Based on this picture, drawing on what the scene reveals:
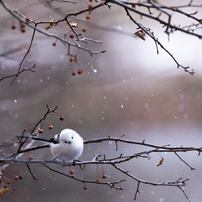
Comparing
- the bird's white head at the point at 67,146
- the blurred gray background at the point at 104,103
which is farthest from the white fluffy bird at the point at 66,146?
the blurred gray background at the point at 104,103

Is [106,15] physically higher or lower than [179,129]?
higher

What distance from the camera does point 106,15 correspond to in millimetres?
2309

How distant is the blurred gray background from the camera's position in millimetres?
2016

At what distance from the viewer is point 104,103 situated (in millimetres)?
2543

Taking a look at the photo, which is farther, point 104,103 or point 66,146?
point 104,103

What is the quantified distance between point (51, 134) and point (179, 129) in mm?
1442

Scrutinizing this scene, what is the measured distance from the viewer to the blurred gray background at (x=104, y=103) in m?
2.02

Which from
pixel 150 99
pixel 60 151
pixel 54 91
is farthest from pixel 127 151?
pixel 60 151

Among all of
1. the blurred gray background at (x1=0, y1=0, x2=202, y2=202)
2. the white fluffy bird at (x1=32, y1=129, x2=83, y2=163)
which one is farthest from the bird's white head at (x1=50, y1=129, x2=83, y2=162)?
the blurred gray background at (x1=0, y1=0, x2=202, y2=202)

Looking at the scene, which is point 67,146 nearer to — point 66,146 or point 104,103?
point 66,146

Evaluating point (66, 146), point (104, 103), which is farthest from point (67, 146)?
point (104, 103)

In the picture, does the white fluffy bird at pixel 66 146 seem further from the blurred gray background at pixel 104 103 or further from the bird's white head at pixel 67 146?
the blurred gray background at pixel 104 103

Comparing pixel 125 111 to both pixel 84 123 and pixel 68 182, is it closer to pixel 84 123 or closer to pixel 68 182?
pixel 84 123

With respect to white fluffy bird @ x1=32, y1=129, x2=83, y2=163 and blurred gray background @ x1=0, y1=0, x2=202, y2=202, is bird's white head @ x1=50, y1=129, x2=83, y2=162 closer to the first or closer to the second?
white fluffy bird @ x1=32, y1=129, x2=83, y2=163
